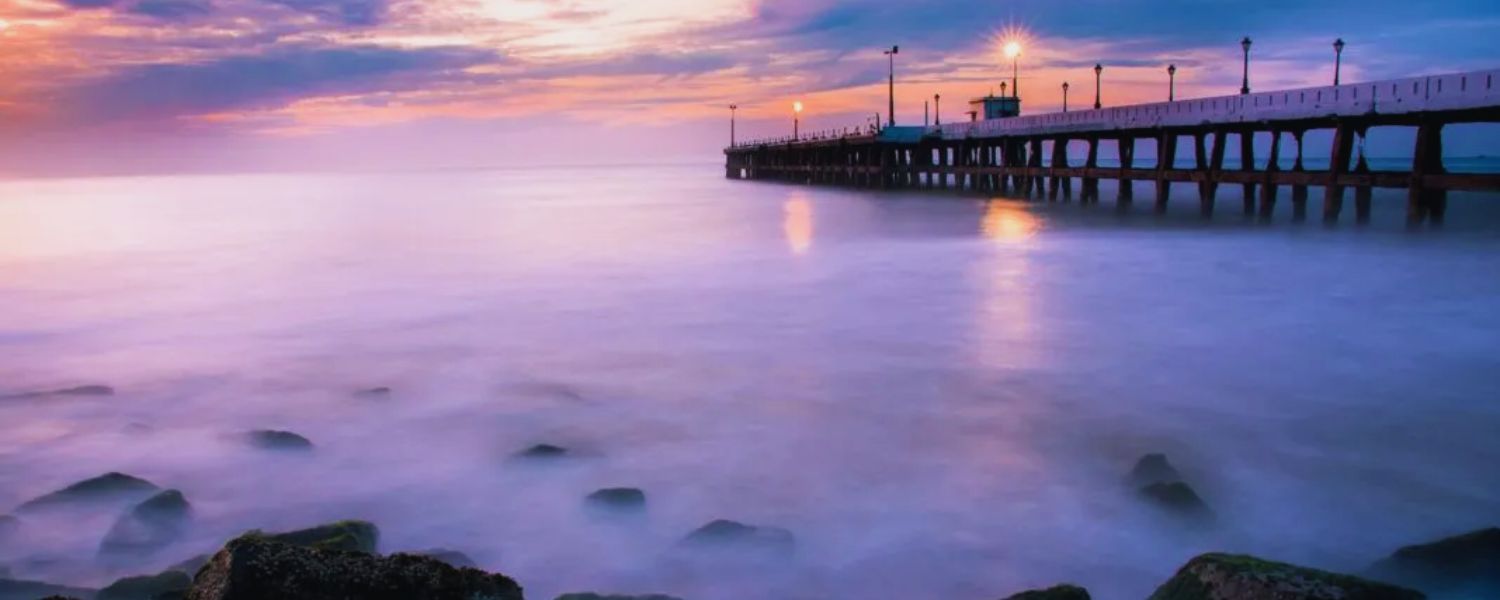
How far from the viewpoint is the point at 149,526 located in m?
5.92

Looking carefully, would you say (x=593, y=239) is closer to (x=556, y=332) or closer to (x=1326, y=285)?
(x=556, y=332)

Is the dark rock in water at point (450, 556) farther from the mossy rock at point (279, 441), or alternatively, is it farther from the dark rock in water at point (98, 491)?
the mossy rock at point (279, 441)

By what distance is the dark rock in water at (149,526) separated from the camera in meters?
5.62

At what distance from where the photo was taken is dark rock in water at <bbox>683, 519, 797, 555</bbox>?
5.67m

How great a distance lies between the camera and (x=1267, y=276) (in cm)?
1586

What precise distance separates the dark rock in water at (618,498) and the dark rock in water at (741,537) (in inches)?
21.8

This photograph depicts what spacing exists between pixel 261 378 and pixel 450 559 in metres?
5.39

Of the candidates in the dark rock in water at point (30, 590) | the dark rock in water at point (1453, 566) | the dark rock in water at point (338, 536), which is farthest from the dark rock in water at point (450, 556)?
the dark rock in water at point (1453, 566)

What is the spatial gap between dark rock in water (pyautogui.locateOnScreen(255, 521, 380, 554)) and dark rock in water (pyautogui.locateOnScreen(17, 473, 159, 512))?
1.76m

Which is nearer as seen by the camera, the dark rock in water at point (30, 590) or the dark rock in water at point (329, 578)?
the dark rock in water at point (329, 578)

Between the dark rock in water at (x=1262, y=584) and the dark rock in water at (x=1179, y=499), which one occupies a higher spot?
the dark rock in water at (x=1262, y=584)

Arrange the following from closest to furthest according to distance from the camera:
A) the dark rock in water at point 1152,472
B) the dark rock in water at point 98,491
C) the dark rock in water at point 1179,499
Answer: the dark rock in water at point 1179,499 < the dark rock in water at point 98,491 < the dark rock in water at point 1152,472

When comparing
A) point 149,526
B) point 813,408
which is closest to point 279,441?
point 149,526

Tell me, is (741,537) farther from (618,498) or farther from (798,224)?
(798,224)
